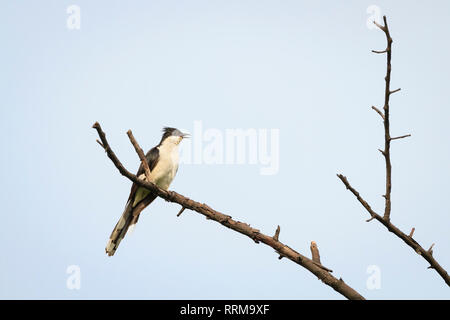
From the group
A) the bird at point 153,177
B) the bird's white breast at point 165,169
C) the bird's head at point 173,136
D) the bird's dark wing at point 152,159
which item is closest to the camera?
the bird at point 153,177

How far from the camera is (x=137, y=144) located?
16.4 ft

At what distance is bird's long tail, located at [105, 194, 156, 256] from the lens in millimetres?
6508

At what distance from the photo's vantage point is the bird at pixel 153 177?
261 inches

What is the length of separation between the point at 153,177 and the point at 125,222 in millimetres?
951

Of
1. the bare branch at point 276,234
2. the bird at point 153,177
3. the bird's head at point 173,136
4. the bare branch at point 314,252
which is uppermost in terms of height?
the bird's head at point 173,136

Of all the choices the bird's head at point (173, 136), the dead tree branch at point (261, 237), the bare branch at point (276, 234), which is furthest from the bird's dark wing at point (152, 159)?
the bare branch at point (276, 234)

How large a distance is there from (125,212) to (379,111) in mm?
4126

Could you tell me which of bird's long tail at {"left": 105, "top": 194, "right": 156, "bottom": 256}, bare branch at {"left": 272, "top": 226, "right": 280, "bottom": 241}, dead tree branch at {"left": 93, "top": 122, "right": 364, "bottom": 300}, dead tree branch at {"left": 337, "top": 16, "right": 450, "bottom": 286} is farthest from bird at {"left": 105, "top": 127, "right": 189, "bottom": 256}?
dead tree branch at {"left": 337, "top": 16, "right": 450, "bottom": 286}

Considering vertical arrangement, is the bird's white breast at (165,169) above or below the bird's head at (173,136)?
below

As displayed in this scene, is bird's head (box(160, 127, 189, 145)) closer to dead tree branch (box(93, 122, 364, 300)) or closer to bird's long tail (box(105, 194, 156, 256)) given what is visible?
bird's long tail (box(105, 194, 156, 256))

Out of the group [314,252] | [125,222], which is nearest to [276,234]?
Answer: [314,252]

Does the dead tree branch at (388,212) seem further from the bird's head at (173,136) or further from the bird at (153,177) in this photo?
the bird's head at (173,136)
